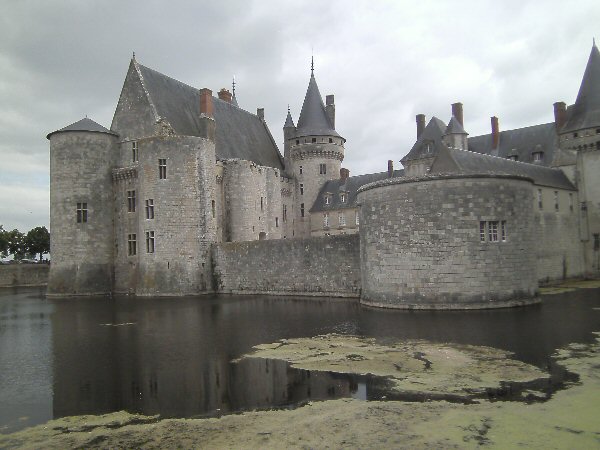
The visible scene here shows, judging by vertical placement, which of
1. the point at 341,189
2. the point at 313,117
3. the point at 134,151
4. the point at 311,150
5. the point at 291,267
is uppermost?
the point at 313,117

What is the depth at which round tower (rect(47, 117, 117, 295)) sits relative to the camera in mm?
30641

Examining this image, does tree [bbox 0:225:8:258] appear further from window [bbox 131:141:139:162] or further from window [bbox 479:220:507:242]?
window [bbox 479:220:507:242]

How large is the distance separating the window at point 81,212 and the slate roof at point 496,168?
2127 cm

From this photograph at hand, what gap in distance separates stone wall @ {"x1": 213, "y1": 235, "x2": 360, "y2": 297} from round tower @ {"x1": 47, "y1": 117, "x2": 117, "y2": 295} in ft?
25.6

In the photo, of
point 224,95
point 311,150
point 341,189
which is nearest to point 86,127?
point 224,95

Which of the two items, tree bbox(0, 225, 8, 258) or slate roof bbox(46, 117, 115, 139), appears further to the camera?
tree bbox(0, 225, 8, 258)

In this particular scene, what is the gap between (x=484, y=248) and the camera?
18.0 m

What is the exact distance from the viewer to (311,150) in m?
43.2

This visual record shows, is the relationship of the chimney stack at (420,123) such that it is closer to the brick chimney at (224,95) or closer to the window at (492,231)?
the brick chimney at (224,95)

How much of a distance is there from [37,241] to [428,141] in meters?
45.5

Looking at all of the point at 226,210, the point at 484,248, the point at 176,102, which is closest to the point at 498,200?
the point at 484,248

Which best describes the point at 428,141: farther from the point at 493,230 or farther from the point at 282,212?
the point at 493,230

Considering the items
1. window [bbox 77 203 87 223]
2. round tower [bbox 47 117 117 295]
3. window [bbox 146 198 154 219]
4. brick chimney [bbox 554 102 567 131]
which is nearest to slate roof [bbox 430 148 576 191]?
brick chimney [bbox 554 102 567 131]

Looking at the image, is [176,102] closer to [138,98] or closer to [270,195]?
[138,98]
